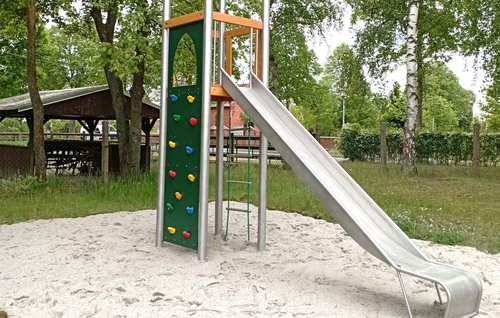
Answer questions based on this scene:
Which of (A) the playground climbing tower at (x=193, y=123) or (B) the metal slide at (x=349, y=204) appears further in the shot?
(A) the playground climbing tower at (x=193, y=123)

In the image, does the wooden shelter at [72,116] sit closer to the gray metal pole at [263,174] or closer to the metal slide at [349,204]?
the gray metal pole at [263,174]

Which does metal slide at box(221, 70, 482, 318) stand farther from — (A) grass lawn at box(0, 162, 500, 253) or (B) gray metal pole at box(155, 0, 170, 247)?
(A) grass lawn at box(0, 162, 500, 253)

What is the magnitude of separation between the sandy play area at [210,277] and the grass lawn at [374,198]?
1.05 m

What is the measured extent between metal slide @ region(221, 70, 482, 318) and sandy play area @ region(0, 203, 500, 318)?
362mm

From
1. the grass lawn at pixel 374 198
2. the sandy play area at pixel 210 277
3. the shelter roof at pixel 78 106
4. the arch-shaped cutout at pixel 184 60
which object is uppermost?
the arch-shaped cutout at pixel 184 60

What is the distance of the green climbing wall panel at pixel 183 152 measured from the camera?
5723mm

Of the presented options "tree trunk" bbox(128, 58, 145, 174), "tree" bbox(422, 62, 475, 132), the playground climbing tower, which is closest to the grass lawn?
"tree trunk" bbox(128, 58, 145, 174)

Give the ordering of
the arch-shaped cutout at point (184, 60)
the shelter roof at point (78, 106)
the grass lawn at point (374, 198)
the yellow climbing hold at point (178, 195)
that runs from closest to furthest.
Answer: the yellow climbing hold at point (178, 195)
the grass lawn at point (374, 198)
the arch-shaped cutout at point (184, 60)
the shelter roof at point (78, 106)

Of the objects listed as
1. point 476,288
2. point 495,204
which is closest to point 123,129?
point 495,204

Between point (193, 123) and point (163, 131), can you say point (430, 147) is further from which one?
point (193, 123)

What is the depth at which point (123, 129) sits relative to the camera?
14688mm

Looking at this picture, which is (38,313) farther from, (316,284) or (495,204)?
(495,204)

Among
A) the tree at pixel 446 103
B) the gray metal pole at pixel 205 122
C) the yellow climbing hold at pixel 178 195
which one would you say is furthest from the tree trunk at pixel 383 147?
the tree at pixel 446 103

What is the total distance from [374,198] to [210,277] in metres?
5.82
